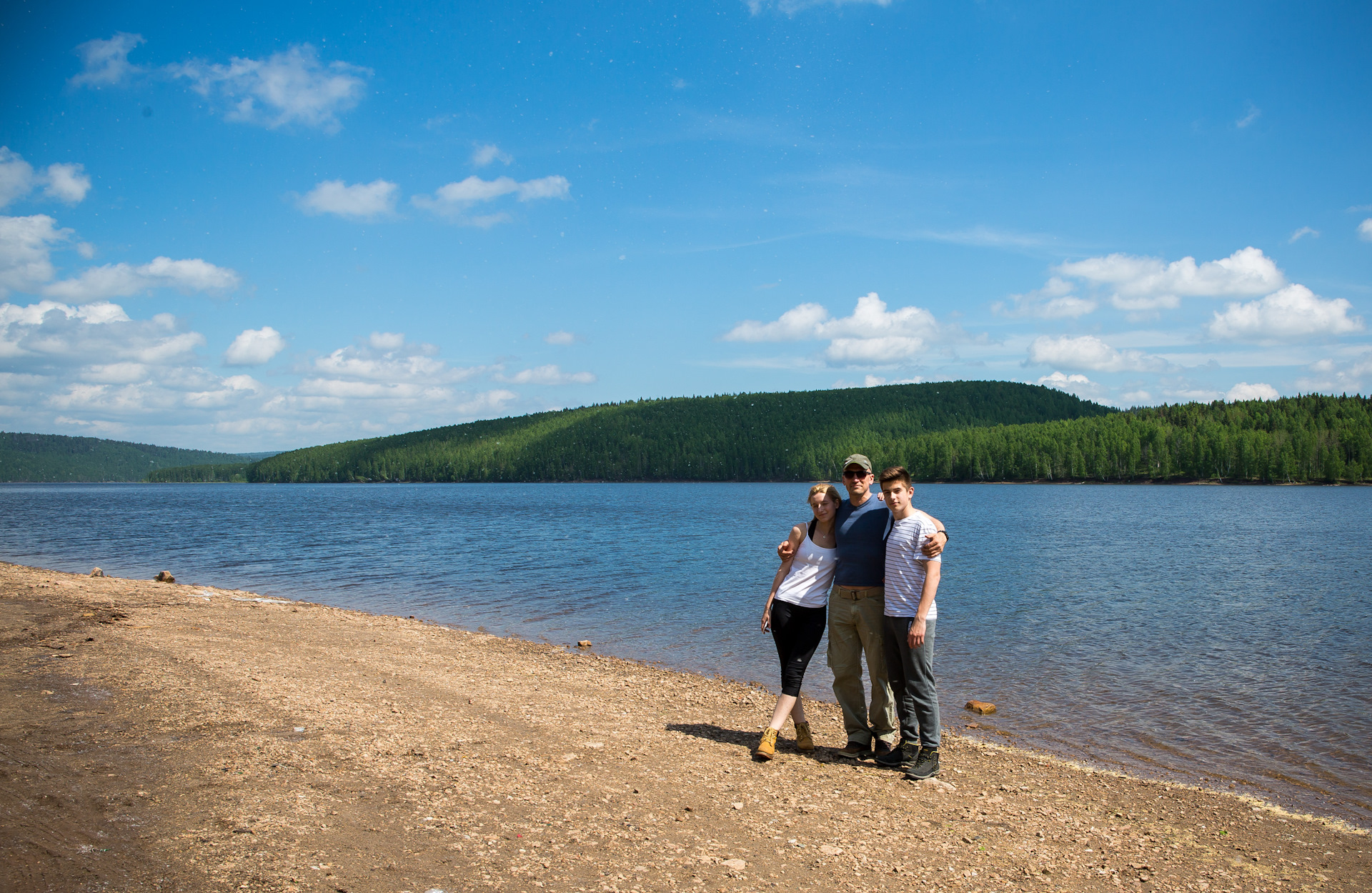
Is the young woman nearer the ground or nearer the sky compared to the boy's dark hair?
nearer the ground

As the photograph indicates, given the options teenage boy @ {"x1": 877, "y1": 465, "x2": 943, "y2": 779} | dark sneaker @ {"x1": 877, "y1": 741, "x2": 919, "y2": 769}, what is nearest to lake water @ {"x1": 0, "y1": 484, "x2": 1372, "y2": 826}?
dark sneaker @ {"x1": 877, "y1": 741, "x2": 919, "y2": 769}

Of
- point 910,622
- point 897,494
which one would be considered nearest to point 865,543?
point 897,494

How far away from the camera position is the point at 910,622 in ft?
23.1

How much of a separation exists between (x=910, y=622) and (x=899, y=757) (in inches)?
64.4

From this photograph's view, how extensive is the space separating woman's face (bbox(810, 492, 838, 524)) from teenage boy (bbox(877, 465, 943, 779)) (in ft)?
1.61

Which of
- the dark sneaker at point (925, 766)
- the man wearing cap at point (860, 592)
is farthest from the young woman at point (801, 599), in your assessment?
the dark sneaker at point (925, 766)

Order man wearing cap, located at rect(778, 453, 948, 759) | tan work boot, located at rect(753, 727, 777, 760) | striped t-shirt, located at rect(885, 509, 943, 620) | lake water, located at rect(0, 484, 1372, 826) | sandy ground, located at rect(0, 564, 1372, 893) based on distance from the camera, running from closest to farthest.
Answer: sandy ground, located at rect(0, 564, 1372, 893), striped t-shirt, located at rect(885, 509, 943, 620), man wearing cap, located at rect(778, 453, 948, 759), tan work boot, located at rect(753, 727, 777, 760), lake water, located at rect(0, 484, 1372, 826)

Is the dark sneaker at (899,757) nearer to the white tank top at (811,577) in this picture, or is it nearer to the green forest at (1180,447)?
the white tank top at (811,577)

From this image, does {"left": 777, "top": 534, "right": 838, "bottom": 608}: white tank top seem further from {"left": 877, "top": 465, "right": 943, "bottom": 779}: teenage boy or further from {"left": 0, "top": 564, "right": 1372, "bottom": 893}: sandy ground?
{"left": 0, "top": 564, "right": 1372, "bottom": 893}: sandy ground

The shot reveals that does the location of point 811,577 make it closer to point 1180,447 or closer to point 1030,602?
point 1030,602

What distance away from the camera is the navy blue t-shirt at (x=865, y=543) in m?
7.18

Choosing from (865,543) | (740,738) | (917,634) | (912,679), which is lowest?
(740,738)

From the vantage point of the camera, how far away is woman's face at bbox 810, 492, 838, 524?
7.32 m

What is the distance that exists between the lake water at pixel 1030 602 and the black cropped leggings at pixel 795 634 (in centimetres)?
425
